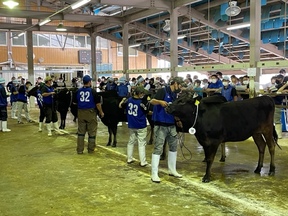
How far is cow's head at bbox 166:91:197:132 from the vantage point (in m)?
5.26

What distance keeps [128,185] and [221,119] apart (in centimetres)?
176

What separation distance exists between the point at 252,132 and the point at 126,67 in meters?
11.3

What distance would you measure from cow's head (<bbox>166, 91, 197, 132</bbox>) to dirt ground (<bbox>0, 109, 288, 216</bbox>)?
0.88 m

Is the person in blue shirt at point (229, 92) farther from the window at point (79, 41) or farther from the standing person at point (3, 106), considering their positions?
the window at point (79, 41)

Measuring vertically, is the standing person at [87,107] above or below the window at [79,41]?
below

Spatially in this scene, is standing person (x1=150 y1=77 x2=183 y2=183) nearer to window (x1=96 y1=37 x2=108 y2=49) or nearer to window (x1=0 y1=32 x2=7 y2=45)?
window (x1=0 y1=32 x2=7 y2=45)

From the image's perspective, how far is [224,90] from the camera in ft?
27.8

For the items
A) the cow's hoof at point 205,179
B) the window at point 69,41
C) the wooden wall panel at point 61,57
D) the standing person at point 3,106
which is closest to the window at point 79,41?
the window at point 69,41

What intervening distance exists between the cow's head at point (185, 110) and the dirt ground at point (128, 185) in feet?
2.90

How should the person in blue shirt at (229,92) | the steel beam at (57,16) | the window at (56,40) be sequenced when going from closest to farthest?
the person in blue shirt at (229,92) → the steel beam at (57,16) → the window at (56,40)

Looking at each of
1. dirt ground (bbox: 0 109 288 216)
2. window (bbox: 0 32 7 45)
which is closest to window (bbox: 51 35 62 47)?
window (bbox: 0 32 7 45)

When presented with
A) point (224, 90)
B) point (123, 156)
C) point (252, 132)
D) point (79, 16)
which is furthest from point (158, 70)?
point (252, 132)

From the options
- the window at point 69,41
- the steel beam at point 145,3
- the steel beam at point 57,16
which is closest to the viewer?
the steel beam at point 145,3

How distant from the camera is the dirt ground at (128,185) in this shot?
4258 mm
